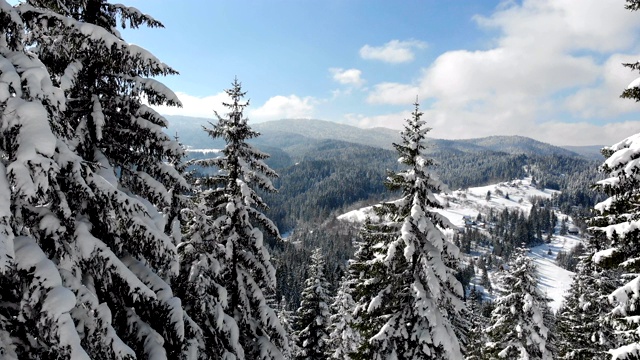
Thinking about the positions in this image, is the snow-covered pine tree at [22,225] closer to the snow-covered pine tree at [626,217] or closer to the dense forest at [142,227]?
the dense forest at [142,227]

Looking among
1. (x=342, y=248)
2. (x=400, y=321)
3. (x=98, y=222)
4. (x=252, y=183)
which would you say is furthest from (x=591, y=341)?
(x=342, y=248)

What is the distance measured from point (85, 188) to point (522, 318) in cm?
2289

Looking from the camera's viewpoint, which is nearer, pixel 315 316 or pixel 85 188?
pixel 85 188

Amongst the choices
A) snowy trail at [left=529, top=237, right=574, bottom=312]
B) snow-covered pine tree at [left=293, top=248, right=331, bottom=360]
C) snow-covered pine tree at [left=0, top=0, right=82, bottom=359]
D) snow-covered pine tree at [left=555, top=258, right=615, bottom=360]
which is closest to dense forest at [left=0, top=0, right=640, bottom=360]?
snow-covered pine tree at [left=0, top=0, right=82, bottom=359]

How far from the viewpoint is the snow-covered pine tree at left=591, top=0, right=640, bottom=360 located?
7.49 m

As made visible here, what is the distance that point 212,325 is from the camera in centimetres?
1118

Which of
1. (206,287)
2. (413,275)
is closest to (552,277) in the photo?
(413,275)

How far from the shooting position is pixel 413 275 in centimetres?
1322

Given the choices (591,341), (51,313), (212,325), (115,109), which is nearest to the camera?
(51,313)

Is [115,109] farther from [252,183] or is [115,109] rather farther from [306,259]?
[306,259]

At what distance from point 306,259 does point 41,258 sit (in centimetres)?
12549

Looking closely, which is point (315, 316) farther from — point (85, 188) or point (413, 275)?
point (85, 188)

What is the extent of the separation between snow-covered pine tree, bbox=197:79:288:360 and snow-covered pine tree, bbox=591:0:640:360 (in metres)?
9.52

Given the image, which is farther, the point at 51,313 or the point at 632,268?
the point at 632,268
